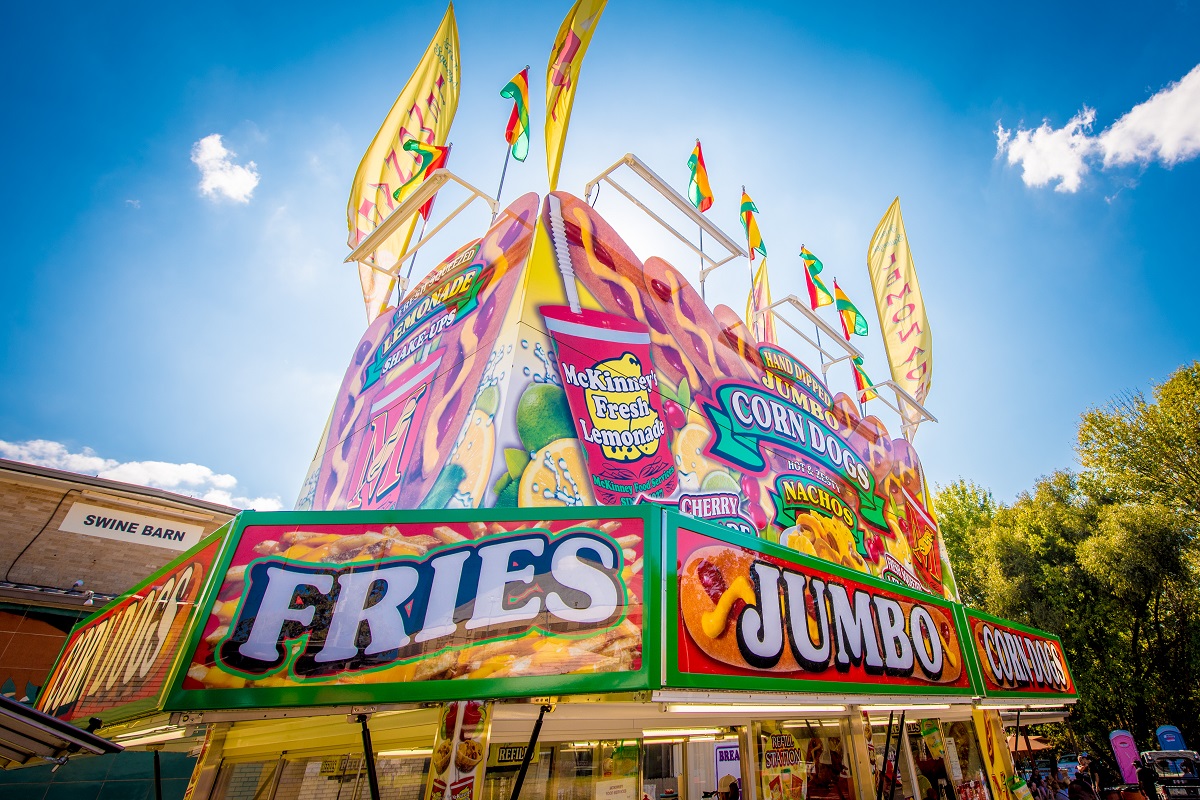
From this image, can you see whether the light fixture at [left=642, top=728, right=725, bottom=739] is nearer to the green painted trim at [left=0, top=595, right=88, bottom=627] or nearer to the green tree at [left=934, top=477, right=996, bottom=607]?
the green painted trim at [left=0, top=595, right=88, bottom=627]

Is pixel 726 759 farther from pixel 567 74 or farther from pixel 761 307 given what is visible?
pixel 761 307

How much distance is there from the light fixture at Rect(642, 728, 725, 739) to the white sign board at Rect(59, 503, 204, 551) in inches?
406

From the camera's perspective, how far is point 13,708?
3.41m

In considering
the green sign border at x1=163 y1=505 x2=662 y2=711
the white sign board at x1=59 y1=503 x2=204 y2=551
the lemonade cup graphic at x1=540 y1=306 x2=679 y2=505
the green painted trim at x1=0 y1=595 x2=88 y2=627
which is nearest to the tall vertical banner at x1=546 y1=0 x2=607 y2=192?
the lemonade cup graphic at x1=540 y1=306 x2=679 y2=505

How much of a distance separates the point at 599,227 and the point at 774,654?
666 centimetres

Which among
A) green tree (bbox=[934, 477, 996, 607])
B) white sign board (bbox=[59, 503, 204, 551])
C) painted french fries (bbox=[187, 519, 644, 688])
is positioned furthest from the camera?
green tree (bbox=[934, 477, 996, 607])

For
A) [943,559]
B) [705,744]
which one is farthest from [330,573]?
[943,559]

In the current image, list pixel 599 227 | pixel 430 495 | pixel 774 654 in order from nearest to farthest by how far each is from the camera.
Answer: pixel 774 654 → pixel 430 495 → pixel 599 227

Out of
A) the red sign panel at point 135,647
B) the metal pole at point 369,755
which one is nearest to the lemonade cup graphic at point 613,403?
the metal pole at point 369,755

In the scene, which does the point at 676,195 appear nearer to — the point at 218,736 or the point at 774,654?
the point at 774,654

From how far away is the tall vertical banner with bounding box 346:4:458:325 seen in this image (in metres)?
11.4

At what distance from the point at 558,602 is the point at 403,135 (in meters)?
10.6

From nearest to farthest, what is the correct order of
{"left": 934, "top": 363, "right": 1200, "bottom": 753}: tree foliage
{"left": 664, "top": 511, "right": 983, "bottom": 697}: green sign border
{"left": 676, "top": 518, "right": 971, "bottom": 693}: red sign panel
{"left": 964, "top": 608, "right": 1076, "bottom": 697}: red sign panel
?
{"left": 664, "top": 511, "right": 983, "bottom": 697}: green sign border < {"left": 676, "top": 518, "right": 971, "bottom": 693}: red sign panel < {"left": 964, "top": 608, "right": 1076, "bottom": 697}: red sign panel < {"left": 934, "top": 363, "right": 1200, "bottom": 753}: tree foliage

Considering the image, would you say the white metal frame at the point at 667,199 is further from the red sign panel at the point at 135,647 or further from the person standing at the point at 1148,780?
the person standing at the point at 1148,780
